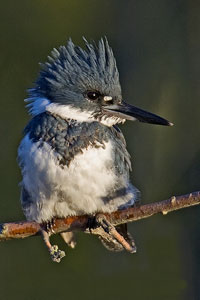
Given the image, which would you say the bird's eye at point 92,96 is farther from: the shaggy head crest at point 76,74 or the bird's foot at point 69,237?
the bird's foot at point 69,237

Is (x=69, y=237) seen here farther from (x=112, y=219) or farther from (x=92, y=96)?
(x=92, y=96)

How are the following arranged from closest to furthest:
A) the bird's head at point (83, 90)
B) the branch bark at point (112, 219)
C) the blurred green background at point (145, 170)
Result: the branch bark at point (112, 219) → the bird's head at point (83, 90) → the blurred green background at point (145, 170)

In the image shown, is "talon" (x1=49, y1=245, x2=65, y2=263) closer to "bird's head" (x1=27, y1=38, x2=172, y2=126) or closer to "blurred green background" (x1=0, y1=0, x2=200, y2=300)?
"bird's head" (x1=27, y1=38, x2=172, y2=126)

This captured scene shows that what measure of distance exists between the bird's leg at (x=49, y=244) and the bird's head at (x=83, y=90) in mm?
494

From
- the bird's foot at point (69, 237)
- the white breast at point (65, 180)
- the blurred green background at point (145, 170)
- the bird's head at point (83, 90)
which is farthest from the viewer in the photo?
the blurred green background at point (145, 170)

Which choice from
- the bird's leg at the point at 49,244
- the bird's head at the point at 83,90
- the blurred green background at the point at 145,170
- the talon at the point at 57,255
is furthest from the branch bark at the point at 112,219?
the blurred green background at the point at 145,170

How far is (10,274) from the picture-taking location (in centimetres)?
444

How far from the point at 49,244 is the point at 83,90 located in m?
0.72

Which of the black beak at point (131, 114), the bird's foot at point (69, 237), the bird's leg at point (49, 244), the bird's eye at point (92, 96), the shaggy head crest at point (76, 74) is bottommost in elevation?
the bird's foot at point (69, 237)

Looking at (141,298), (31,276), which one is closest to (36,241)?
(31,276)

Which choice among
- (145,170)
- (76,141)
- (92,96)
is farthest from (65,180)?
(145,170)

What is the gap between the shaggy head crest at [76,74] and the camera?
3.13 m

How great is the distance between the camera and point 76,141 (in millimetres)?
2951

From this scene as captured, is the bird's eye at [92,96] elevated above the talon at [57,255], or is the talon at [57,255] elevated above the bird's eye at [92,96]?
the bird's eye at [92,96]
